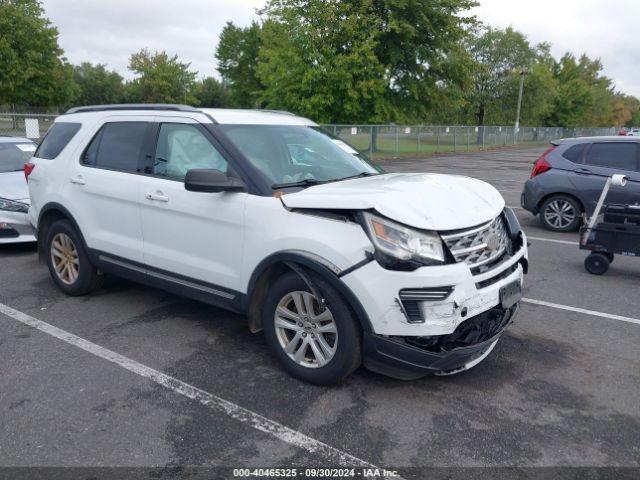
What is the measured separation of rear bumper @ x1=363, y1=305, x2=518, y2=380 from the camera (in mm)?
3289

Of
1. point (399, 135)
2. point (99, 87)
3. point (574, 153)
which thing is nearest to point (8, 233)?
point (574, 153)

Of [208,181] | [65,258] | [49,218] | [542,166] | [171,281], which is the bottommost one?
[65,258]

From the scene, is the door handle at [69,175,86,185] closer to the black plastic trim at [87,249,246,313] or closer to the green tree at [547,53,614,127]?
the black plastic trim at [87,249,246,313]

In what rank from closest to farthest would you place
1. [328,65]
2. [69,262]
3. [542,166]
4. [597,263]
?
1. [69,262]
2. [597,263]
3. [542,166]
4. [328,65]

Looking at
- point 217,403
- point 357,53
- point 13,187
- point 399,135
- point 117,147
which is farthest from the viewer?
point 399,135

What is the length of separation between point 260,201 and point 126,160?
1.67 m

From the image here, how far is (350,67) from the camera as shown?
27.2 meters

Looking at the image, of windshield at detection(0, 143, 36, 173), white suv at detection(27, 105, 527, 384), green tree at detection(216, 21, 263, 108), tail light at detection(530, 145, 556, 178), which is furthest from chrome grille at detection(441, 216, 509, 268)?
green tree at detection(216, 21, 263, 108)

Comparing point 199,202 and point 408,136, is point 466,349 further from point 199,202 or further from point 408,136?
point 408,136

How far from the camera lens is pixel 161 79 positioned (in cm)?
5650

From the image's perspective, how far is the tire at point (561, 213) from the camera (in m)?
9.11

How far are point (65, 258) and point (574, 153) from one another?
780 centimetres

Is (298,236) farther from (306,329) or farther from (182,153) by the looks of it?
(182,153)

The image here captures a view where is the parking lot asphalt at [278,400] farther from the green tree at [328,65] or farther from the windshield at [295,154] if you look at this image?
the green tree at [328,65]
